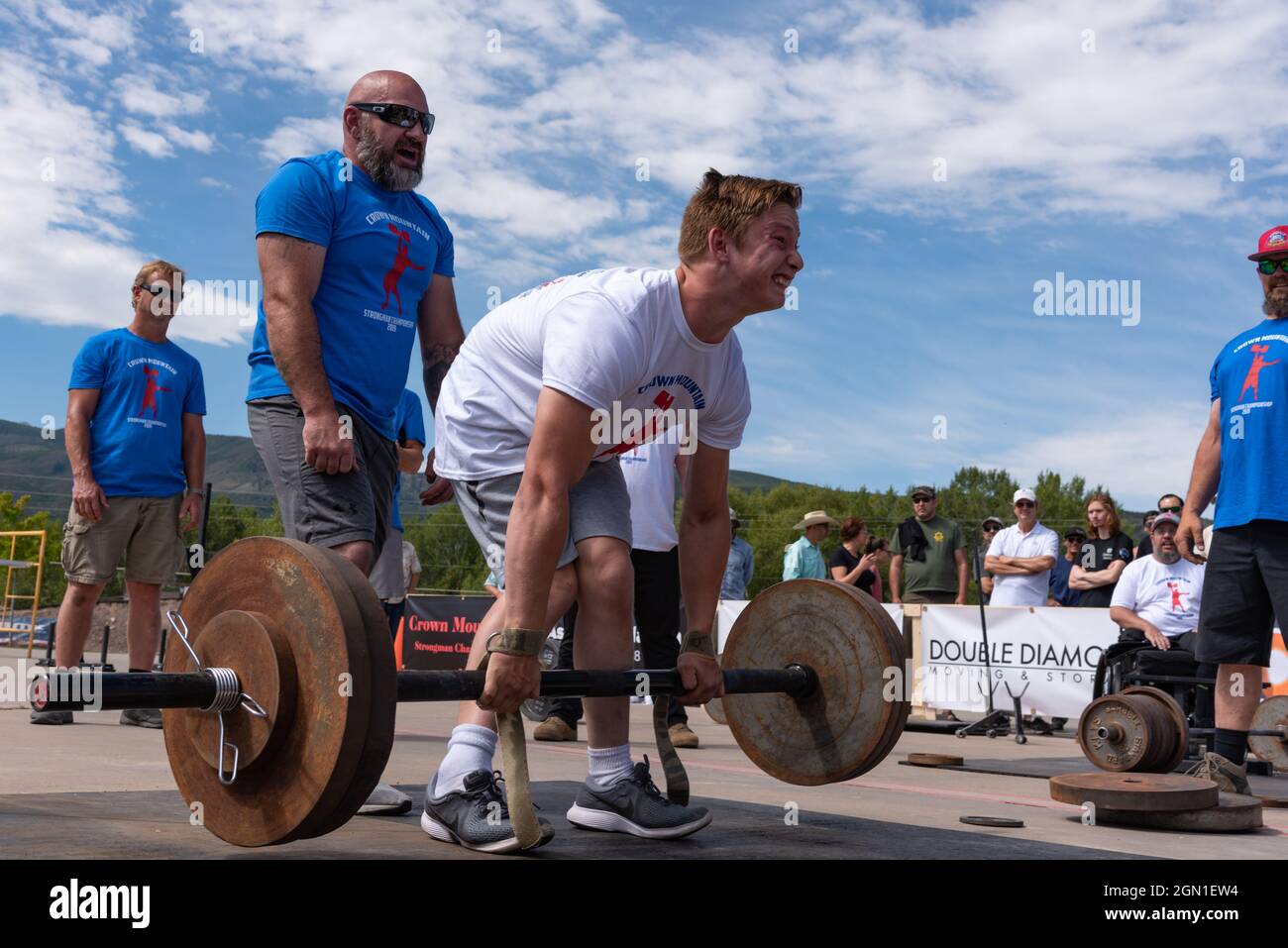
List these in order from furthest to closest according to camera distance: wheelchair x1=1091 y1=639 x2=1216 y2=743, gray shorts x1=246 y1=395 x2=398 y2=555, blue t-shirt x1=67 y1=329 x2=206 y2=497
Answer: wheelchair x1=1091 y1=639 x2=1216 y2=743
blue t-shirt x1=67 y1=329 x2=206 y2=497
gray shorts x1=246 y1=395 x2=398 y2=555

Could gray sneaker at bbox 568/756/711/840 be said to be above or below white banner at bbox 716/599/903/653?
below

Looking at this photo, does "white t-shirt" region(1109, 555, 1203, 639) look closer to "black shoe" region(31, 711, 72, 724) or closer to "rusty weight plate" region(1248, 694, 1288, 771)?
"rusty weight plate" region(1248, 694, 1288, 771)

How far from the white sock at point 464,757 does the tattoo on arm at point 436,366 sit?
4.12ft

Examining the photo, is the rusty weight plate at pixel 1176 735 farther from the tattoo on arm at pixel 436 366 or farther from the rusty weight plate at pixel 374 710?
the rusty weight plate at pixel 374 710

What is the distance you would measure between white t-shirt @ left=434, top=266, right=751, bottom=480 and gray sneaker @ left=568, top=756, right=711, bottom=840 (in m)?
0.86

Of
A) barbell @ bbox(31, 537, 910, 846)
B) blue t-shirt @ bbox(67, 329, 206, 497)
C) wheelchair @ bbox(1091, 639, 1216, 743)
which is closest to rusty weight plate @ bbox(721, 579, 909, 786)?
barbell @ bbox(31, 537, 910, 846)

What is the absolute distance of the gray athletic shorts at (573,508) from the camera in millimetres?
3168

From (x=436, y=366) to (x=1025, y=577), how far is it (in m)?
8.25

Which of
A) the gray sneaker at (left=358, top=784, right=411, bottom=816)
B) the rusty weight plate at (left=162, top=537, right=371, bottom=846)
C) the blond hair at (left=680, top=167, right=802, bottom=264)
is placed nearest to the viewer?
the rusty weight plate at (left=162, top=537, right=371, bottom=846)

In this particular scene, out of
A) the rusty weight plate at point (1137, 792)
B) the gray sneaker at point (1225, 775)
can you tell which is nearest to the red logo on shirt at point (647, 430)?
the rusty weight plate at point (1137, 792)

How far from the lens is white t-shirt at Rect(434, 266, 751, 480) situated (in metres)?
2.89
